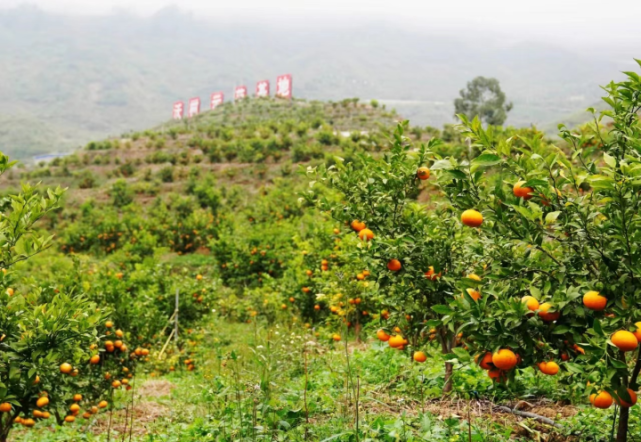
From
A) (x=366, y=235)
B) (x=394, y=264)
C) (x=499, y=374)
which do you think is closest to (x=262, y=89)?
(x=366, y=235)

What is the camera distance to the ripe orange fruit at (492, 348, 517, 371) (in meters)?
2.10

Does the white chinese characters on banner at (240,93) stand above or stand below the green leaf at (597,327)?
below

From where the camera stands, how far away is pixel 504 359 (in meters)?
2.10

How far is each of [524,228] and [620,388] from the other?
0.67 metres

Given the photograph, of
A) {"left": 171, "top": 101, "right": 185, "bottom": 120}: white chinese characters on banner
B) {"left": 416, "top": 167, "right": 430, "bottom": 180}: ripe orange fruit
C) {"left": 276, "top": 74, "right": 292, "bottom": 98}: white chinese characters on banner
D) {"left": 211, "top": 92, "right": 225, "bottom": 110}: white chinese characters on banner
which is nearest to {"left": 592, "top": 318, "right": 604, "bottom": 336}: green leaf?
{"left": 416, "top": 167, "right": 430, "bottom": 180}: ripe orange fruit

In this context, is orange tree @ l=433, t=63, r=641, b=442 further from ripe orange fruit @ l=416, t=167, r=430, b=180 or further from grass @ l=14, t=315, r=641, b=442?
ripe orange fruit @ l=416, t=167, r=430, b=180

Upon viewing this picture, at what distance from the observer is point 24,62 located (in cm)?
18488

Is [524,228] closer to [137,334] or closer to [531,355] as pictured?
[531,355]

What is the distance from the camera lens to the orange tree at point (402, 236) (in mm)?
3188

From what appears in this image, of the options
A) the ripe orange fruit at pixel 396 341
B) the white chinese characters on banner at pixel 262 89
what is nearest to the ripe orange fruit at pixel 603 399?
the ripe orange fruit at pixel 396 341

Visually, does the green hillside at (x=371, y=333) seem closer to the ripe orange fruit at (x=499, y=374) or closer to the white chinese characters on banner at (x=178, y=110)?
the ripe orange fruit at (x=499, y=374)

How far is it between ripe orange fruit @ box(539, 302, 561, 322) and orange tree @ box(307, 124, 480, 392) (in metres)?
0.94

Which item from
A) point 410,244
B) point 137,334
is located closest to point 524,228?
point 410,244

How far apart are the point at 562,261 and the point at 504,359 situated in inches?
20.4
